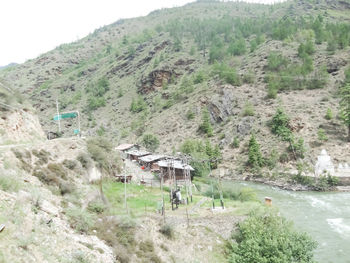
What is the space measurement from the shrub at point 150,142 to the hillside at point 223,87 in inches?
81.9

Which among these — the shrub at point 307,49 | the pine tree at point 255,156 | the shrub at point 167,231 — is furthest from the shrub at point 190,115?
the shrub at point 167,231

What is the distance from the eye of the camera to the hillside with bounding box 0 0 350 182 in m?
62.2

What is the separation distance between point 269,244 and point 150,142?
58.2 m

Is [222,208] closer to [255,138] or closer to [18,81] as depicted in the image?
[255,138]

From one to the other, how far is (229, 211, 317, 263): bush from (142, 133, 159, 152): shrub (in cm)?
5391

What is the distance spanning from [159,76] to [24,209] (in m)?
102

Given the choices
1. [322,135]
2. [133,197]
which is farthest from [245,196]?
[322,135]

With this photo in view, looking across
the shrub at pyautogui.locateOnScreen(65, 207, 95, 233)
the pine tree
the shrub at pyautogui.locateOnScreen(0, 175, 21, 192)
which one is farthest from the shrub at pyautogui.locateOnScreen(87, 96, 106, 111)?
the shrub at pyautogui.locateOnScreen(0, 175, 21, 192)

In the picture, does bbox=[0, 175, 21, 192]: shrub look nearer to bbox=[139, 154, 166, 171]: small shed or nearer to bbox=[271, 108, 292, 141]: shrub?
bbox=[139, 154, 166, 171]: small shed

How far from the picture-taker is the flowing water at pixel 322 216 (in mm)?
22402

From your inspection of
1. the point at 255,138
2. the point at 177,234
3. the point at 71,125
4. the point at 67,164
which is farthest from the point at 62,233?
the point at 71,125

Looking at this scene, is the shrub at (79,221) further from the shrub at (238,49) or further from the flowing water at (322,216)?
the shrub at (238,49)

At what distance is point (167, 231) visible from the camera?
61.8ft

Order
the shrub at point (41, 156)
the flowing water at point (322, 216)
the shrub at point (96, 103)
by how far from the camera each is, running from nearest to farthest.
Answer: the shrub at point (41, 156) < the flowing water at point (322, 216) < the shrub at point (96, 103)
